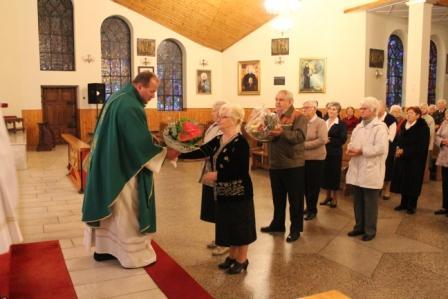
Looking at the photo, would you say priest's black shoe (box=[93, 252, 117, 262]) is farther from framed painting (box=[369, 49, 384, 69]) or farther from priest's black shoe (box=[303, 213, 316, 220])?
framed painting (box=[369, 49, 384, 69])

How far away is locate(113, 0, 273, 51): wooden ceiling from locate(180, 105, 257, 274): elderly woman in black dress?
10.9 metres

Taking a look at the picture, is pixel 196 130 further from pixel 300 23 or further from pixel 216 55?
pixel 216 55

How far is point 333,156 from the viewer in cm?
665

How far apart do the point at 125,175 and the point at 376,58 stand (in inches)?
490

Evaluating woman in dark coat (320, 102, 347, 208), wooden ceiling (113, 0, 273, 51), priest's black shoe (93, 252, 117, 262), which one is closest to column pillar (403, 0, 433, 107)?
wooden ceiling (113, 0, 273, 51)

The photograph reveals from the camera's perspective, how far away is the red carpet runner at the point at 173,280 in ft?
11.7

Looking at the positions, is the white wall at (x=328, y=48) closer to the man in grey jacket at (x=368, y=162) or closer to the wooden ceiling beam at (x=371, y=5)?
the wooden ceiling beam at (x=371, y=5)

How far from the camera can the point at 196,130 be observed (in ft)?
12.9

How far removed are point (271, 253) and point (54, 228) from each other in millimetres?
2675

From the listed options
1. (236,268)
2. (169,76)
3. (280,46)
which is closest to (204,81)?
(169,76)

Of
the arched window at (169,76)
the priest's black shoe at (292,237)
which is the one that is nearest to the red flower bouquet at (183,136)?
the priest's black shoe at (292,237)

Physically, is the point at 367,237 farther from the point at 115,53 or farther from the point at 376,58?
the point at 115,53

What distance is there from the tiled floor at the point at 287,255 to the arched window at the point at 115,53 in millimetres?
9089

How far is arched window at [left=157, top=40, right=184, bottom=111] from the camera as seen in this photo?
1655 cm
